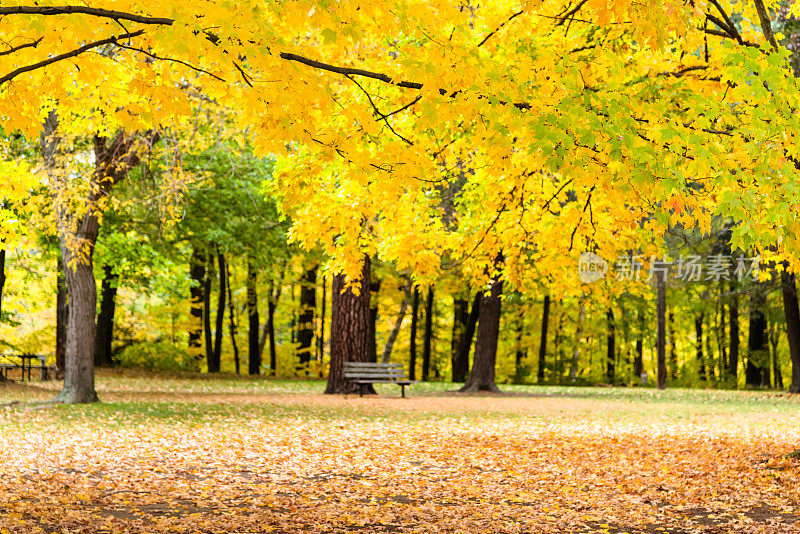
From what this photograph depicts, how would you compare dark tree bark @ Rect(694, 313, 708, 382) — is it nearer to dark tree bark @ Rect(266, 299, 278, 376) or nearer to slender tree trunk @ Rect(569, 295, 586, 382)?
slender tree trunk @ Rect(569, 295, 586, 382)

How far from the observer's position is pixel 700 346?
37812 mm

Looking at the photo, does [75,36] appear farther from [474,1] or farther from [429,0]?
[474,1]

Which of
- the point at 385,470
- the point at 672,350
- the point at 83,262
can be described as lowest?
the point at 385,470

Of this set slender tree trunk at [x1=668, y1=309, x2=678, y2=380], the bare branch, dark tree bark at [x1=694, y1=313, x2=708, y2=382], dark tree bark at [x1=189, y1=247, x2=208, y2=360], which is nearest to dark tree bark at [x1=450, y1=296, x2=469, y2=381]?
slender tree trunk at [x1=668, y1=309, x2=678, y2=380]

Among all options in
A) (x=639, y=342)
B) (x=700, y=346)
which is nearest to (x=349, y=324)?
(x=639, y=342)

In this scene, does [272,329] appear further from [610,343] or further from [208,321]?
[610,343]

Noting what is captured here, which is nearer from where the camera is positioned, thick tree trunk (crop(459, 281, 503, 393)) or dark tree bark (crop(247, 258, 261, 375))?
thick tree trunk (crop(459, 281, 503, 393))

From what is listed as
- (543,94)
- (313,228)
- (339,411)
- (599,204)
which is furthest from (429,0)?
(339,411)

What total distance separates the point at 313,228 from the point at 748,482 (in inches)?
270

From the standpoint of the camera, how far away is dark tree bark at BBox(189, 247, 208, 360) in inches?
1114

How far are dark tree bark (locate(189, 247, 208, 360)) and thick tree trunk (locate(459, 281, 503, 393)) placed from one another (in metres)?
10.6

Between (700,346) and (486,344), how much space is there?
2069 centimetres

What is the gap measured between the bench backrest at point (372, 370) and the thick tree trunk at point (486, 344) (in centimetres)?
346

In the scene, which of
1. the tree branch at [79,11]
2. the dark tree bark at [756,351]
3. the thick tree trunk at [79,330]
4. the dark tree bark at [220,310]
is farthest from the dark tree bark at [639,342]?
the tree branch at [79,11]
